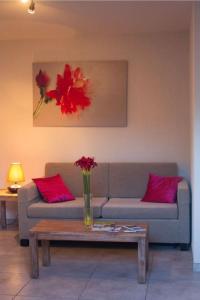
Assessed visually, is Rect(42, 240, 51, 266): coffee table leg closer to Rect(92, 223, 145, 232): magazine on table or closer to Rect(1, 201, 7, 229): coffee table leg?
Rect(92, 223, 145, 232): magazine on table

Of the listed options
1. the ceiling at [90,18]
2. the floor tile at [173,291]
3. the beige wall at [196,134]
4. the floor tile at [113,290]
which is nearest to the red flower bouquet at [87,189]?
the floor tile at [113,290]

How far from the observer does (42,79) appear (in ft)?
19.1

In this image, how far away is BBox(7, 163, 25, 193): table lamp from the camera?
5.61 meters

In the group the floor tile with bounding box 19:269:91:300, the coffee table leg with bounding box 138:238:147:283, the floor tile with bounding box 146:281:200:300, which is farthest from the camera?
the coffee table leg with bounding box 138:238:147:283

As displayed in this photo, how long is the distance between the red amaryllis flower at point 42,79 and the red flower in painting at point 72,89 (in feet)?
0.51

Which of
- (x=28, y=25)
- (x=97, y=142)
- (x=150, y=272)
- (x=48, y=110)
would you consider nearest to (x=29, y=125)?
(x=48, y=110)

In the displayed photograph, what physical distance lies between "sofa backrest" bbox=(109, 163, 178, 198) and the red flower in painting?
936mm

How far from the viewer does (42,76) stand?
19.1 ft

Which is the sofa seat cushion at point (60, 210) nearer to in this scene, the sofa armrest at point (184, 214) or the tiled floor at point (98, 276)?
the tiled floor at point (98, 276)

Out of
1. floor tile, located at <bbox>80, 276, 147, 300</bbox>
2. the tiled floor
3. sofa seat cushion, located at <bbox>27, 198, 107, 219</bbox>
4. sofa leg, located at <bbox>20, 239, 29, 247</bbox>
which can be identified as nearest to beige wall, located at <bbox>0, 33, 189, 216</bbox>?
sofa seat cushion, located at <bbox>27, 198, 107, 219</bbox>

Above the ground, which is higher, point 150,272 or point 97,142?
point 97,142

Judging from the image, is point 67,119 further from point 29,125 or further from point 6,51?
point 6,51

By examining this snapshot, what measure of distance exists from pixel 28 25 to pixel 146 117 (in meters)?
1.77

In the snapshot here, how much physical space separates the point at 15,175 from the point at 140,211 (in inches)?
67.2
